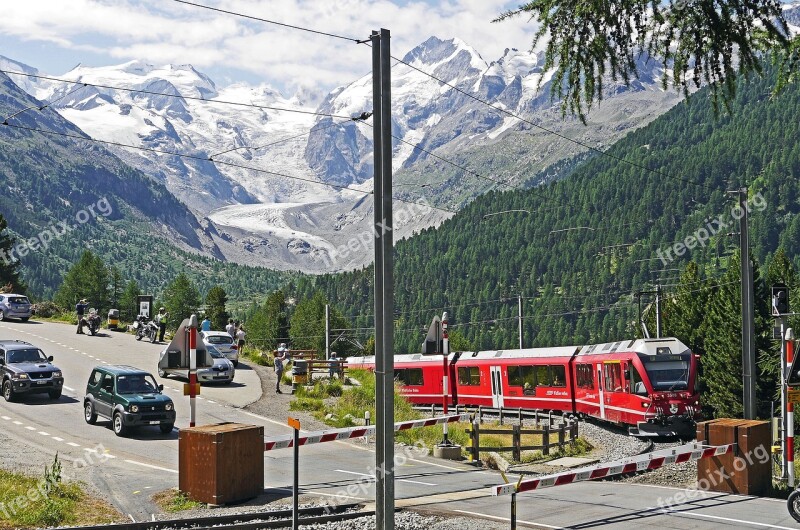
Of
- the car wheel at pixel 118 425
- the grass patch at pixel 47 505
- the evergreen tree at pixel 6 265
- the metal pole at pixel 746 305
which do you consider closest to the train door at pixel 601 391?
the metal pole at pixel 746 305

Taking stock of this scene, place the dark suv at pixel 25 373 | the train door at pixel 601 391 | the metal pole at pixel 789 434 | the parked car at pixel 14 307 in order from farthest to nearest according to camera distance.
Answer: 1. the parked car at pixel 14 307
2. the train door at pixel 601 391
3. the dark suv at pixel 25 373
4. the metal pole at pixel 789 434

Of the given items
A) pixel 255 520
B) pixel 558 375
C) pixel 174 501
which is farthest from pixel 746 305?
pixel 174 501

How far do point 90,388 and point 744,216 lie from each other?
19.5m

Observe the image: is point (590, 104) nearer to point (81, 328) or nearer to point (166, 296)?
point (81, 328)

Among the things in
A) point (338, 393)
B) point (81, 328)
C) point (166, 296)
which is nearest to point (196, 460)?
point (338, 393)

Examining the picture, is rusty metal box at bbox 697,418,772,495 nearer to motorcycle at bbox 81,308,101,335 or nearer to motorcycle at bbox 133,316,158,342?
motorcycle at bbox 133,316,158,342

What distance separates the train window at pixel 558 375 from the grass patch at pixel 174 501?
23.9 metres

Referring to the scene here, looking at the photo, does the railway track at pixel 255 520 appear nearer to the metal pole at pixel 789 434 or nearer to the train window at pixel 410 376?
the metal pole at pixel 789 434

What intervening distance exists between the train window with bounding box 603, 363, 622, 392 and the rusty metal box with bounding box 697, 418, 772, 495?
15600mm

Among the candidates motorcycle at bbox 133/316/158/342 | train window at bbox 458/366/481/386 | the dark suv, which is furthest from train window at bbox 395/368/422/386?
the dark suv

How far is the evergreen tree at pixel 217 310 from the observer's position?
4023 inches

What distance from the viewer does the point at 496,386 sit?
143 ft

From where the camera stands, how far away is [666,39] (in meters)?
8.41

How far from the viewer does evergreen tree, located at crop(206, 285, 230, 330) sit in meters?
102
